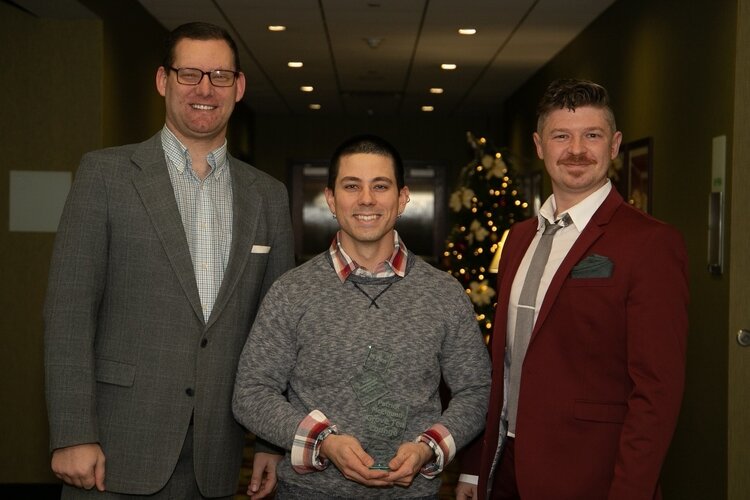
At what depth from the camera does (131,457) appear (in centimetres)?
241

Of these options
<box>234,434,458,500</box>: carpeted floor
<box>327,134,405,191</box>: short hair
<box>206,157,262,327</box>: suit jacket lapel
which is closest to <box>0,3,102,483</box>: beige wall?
<box>234,434,458,500</box>: carpeted floor

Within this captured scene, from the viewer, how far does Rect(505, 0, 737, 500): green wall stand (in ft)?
15.1

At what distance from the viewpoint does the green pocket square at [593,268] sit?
2.22 meters

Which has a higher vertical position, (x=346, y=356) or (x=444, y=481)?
(x=346, y=356)

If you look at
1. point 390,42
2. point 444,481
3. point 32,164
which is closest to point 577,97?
point 444,481

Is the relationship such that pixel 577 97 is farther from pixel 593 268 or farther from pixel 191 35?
pixel 191 35

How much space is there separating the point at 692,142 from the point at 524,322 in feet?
10.2

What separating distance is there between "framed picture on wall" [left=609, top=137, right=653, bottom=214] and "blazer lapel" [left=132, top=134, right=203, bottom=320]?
4.07 meters

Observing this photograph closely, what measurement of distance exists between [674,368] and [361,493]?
755 mm

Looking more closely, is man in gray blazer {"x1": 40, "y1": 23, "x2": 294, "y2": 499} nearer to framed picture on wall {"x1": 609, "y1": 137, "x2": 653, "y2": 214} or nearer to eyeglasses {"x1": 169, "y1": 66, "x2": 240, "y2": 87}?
eyeglasses {"x1": 169, "y1": 66, "x2": 240, "y2": 87}

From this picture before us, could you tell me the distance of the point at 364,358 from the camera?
2.18m

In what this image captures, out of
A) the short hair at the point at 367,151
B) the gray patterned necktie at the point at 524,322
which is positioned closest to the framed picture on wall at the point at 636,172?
the gray patterned necktie at the point at 524,322

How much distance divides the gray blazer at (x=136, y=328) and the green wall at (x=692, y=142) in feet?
9.33

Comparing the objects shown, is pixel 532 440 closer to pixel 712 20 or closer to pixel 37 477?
pixel 712 20
